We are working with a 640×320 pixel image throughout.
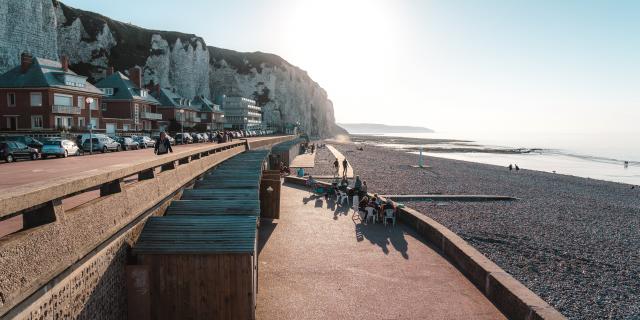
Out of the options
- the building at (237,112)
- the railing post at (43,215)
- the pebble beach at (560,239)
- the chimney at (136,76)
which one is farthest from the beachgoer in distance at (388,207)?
the building at (237,112)

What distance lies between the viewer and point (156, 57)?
101875 mm

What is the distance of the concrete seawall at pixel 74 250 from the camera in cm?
334

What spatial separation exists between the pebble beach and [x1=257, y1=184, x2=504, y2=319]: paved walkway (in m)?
2.59

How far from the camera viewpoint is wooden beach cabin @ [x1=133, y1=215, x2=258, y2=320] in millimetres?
5672

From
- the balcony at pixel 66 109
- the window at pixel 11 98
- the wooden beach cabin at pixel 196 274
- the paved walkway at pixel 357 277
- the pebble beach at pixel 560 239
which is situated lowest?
the pebble beach at pixel 560 239

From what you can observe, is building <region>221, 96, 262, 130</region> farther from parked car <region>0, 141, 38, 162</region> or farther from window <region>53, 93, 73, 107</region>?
parked car <region>0, 141, 38, 162</region>

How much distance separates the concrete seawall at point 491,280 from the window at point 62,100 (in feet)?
169

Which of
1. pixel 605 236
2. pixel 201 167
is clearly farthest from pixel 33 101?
pixel 605 236

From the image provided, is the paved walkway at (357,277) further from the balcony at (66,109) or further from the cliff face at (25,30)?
the cliff face at (25,30)

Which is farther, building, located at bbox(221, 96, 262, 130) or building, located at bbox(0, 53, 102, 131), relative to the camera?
building, located at bbox(221, 96, 262, 130)

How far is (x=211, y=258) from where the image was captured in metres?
5.76

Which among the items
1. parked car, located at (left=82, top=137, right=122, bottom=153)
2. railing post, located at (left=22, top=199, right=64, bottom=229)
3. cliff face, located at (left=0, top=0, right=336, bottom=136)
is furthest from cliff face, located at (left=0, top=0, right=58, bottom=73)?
railing post, located at (left=22, top=199, right=64, bottom=229)

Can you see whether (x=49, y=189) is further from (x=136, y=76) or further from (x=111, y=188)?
(x=136, y=76)

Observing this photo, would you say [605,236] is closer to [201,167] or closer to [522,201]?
[522,201]
